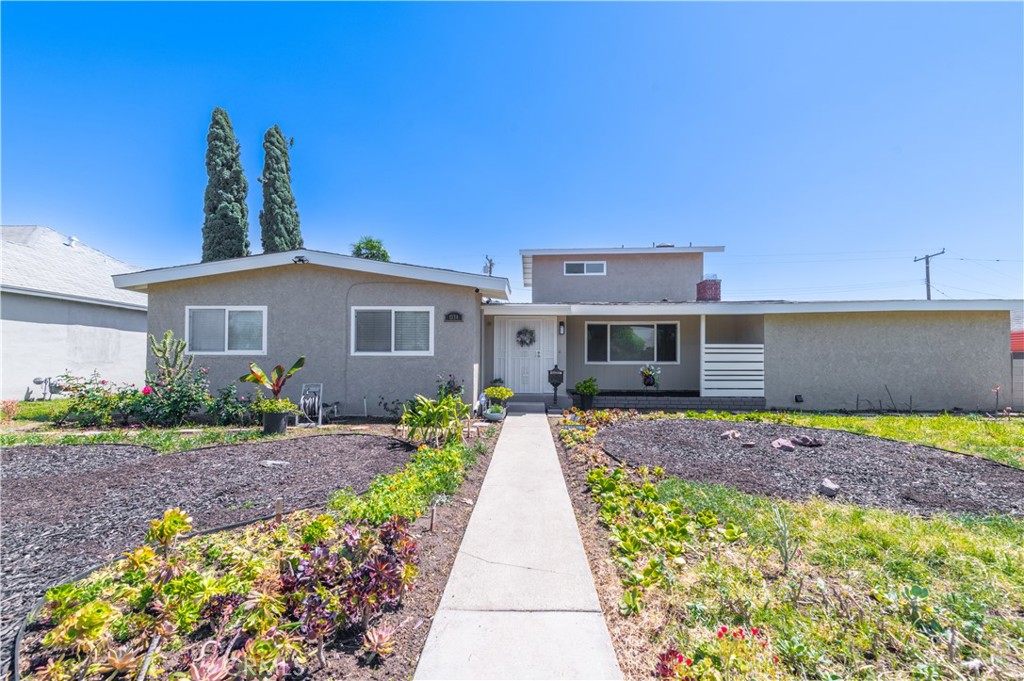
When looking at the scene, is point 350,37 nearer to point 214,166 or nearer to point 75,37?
point 75,37

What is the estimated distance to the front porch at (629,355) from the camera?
35.7ft

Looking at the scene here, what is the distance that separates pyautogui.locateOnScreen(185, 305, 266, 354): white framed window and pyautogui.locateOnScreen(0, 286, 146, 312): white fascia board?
A: 241 inches

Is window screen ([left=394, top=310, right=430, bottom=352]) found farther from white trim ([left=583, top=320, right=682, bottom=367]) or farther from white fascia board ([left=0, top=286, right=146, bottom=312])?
white fascia board ([left=0, top=286, right=146, bottom=312])

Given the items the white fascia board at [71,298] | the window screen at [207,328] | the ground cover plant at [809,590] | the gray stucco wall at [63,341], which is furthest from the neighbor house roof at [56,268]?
the ground cover plant at [809,590]

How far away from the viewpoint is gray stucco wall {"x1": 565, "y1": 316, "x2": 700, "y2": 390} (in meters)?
12.5

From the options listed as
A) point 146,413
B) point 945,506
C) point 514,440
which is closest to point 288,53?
point 146,413

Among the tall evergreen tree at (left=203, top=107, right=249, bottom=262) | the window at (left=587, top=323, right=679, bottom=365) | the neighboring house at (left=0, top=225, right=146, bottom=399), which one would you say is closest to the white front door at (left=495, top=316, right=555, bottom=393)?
the window at (left=587, top=323, right=679, bottom=365)

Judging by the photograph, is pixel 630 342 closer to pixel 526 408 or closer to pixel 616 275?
pixel 616 275

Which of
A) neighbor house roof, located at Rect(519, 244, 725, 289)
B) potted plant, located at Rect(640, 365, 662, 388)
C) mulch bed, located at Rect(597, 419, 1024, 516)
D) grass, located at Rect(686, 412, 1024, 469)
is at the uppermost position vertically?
neighbor house roof, located at Rect(519, 244, 725, 289)

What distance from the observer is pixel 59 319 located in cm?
1201

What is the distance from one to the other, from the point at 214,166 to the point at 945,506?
25353mm

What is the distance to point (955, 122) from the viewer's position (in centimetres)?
812

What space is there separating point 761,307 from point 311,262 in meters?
10.9

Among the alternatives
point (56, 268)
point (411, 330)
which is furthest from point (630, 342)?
point (56, 268)
